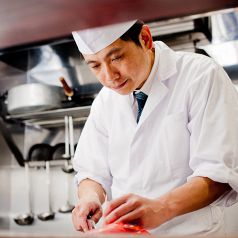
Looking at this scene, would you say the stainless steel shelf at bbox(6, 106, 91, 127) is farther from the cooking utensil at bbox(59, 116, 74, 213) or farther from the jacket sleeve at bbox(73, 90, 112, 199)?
the jacket sleeve at bbox(73, 90, 112, 199)

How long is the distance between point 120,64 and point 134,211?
0.57 m

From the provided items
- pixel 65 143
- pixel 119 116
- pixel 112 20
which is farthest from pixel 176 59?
pixel 65 143

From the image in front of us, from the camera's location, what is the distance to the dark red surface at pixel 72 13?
0.45 m

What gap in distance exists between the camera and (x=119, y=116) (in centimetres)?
154

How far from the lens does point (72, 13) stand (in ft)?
1.61

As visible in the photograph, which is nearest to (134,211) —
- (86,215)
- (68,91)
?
(86,215)

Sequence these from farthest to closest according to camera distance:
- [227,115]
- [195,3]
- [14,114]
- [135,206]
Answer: [14,114]
[227,115]
[135,206]
[195,3]

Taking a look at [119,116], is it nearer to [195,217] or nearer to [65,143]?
[195,217]

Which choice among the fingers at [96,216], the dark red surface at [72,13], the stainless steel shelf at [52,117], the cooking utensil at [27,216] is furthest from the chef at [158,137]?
the cooking utensil at [27,216]

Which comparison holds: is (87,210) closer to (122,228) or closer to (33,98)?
(122,228)

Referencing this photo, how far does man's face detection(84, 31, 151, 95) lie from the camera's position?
129 cm

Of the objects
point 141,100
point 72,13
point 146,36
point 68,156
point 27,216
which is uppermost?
point 72,13

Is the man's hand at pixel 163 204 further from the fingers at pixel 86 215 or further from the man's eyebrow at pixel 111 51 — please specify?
the man's eyebrow at pixel 111 51

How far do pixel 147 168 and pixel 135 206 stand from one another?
15.9 inches
